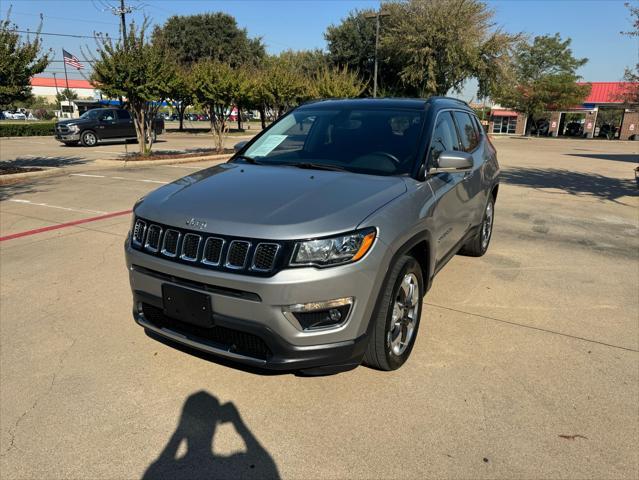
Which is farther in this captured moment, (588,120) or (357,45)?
(588,120)

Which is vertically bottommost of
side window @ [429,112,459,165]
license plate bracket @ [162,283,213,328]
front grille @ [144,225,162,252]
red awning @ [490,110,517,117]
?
license plate bracket @ [162,283,213,328]

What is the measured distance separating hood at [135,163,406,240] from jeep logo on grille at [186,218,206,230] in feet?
0.07

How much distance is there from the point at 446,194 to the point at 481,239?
2.04 m

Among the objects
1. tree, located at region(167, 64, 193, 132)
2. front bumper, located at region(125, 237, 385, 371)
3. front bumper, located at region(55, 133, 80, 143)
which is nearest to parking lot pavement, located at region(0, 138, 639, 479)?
front bumper, located at region(125, 237, 385, 371)

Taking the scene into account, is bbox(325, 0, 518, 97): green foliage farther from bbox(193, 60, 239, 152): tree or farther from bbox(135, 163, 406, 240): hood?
bbox(135, 163, 406, 240): hood

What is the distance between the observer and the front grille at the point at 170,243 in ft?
8.59

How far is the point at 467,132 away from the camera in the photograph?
15.6 feet

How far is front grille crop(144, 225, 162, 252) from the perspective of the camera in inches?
107

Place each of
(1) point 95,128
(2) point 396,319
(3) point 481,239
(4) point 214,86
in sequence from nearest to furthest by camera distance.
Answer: (2) point 396,319, (3) point 481,239, (4) point 214,86, (1) point 95,128

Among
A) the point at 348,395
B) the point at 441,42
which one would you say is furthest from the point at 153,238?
the point at 441,42

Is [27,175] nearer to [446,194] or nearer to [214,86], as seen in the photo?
[214,86]

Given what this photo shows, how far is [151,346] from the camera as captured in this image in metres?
3.41

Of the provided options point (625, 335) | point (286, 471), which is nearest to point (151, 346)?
point (286, 471)

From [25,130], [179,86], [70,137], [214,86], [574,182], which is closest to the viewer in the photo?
[574,182]
